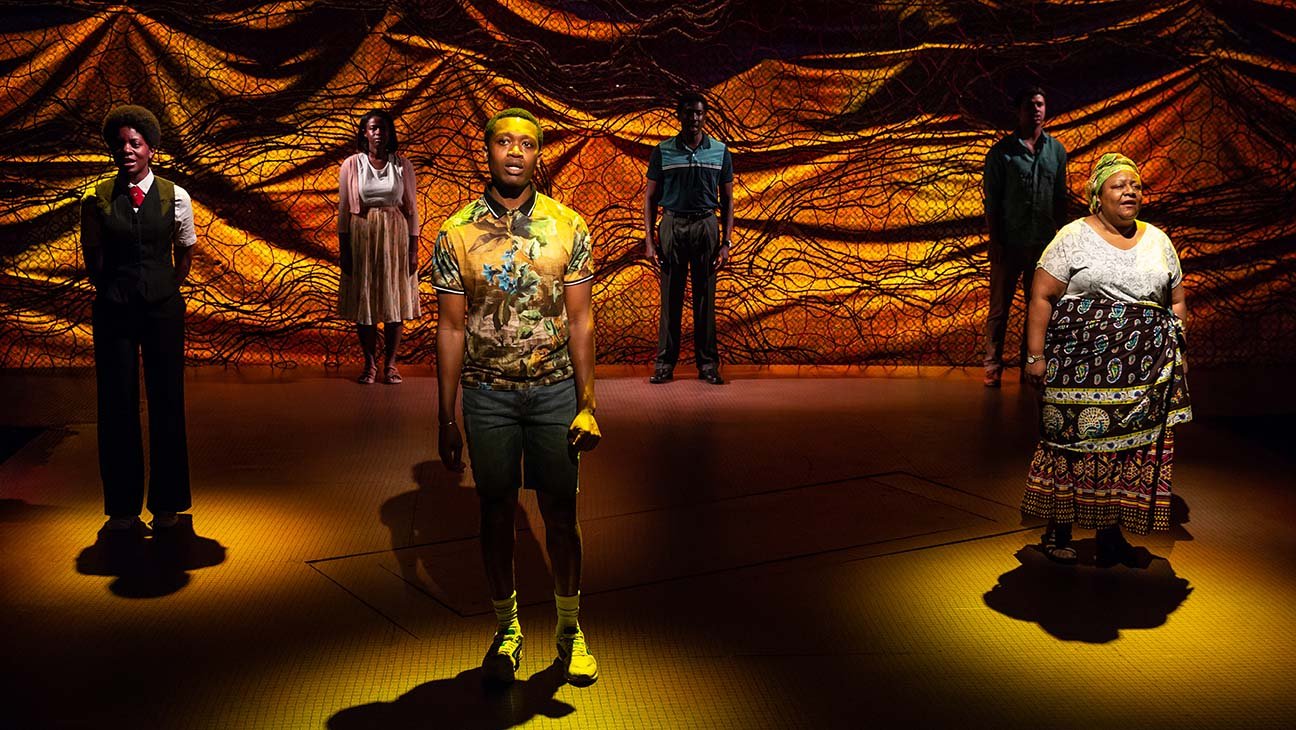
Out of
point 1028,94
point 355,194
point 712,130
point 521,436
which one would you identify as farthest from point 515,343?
point 712,130

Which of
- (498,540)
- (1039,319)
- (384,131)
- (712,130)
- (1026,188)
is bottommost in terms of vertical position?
(498,540)

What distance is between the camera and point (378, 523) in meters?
5.13

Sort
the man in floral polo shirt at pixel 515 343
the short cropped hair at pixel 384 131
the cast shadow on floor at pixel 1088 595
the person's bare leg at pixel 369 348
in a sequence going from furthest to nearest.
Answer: the person's bare leg at pixel 369 348 < the short cropped hair at pixel 384 131 < the cast shadow on floor at pixel 1088 595 < the man in floral polo shirt at pixel 515 343

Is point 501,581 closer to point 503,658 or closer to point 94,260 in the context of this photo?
point 503,658

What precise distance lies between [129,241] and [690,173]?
149 inches

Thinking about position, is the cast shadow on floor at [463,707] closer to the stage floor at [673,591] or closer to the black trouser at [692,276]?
the stage floor at [673,591]

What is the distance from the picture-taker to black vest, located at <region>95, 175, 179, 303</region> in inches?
187

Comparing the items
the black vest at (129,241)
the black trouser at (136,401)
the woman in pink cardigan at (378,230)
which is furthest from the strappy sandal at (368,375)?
the black vest at (129,241)

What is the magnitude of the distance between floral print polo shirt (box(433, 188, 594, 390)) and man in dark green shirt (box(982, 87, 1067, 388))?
489 centimetres

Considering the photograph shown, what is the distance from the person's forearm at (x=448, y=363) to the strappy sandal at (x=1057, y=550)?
7.73 feet

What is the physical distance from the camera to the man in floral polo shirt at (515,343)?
3469mm

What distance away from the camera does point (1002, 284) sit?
8039 millimetres

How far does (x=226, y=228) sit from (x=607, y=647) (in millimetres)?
5922

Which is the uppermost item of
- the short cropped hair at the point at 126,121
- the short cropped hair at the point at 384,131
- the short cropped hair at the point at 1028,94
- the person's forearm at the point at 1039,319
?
the short cropped hair at the point at 1028,94
